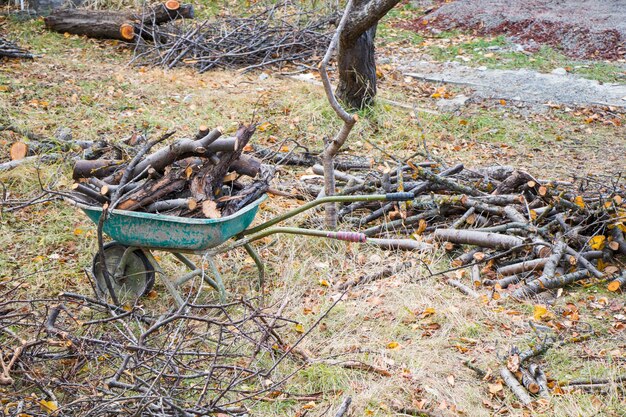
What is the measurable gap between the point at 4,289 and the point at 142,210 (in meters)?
1.26

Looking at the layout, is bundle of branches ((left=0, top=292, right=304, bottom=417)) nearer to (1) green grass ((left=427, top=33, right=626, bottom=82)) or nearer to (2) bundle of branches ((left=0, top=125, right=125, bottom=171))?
(2) bundle of branches ((left=0, top=125, right=125, bottom=171))

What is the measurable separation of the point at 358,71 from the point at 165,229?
431cm

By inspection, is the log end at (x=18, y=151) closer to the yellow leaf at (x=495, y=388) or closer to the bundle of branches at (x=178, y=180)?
the bundle of branches at (x=178, y=180)

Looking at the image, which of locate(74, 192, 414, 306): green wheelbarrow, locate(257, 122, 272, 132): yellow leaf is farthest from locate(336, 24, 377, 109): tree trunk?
locate(74, 192, 414, 306): green wheelbarrow

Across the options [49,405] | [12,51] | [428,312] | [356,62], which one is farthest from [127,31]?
[49,405]

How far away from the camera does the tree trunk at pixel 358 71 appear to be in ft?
25.5

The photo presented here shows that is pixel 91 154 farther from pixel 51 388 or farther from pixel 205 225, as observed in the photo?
pixel 51 388

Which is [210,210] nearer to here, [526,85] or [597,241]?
[597,241]

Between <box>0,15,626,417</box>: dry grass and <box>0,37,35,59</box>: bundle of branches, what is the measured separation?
0.76ft

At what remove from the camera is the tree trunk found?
7.78 metres

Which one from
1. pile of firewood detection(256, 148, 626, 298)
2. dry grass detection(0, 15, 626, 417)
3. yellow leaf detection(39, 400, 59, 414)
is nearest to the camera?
yellow leaf detection(39, 400, 59, 414)

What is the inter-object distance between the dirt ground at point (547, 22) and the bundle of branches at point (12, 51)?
615 cm

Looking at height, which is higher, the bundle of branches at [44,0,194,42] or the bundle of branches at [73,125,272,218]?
the bundle of branches at [73,125,272,218]

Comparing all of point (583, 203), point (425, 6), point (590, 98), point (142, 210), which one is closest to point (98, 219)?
point (142, 210)
